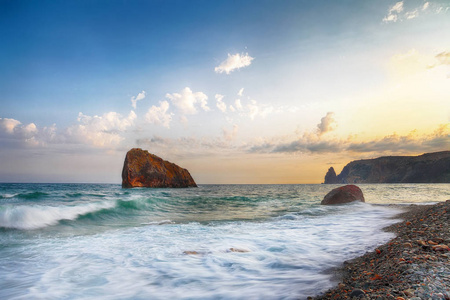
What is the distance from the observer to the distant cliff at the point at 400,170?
112688 mm

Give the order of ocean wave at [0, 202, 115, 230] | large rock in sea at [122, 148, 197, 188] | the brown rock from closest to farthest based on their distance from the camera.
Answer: ocean wave at [0, 202, 115, 230]
large rock in sea at [122, 148, 197, 188]
the brown rock

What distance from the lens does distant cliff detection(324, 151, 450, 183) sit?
113m

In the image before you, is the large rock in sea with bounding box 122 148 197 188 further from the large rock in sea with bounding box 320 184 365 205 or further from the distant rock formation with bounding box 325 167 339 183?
the distant rock formation with bounding box 325 167 339 183

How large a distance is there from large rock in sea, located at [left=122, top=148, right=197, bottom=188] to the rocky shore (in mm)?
64480

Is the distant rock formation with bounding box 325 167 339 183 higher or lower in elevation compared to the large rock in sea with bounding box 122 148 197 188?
lower

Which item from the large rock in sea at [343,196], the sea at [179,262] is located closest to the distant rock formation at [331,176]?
the large rock in sea at [343,196]

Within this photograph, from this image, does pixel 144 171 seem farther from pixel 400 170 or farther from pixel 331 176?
pixel 331 176

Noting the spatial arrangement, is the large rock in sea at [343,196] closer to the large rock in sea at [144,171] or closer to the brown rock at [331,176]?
the large rock in sea at [144,171]

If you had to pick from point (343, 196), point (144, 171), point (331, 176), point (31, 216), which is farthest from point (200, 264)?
point (331, 176)

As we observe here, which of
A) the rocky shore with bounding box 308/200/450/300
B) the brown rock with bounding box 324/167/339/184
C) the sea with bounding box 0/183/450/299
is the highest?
the rocky shore with bounding box 308/200/450/300

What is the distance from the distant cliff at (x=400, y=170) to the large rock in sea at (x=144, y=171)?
123m

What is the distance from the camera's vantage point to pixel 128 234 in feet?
26.6

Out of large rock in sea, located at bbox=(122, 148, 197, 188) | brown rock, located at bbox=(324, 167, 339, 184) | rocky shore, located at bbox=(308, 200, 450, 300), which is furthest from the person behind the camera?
brown rock, located at bbox=(324, 167, 339, 184)

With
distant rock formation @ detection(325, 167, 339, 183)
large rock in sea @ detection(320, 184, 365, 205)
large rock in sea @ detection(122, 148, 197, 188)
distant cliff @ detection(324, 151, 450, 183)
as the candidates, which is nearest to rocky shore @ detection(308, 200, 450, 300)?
large rock in sea @ detection(320, 184, 365, 205)
